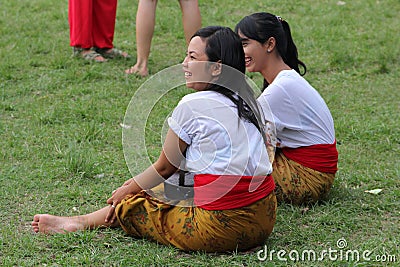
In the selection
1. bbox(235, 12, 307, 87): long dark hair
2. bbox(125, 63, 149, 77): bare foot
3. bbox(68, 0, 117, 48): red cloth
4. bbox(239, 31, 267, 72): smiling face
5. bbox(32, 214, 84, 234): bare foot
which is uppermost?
bbox(235, 12, 307, 87): long dark hair

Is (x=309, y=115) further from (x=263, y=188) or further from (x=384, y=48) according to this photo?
(x=384, y=48)

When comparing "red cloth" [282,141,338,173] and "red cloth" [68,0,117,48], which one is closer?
"red cloth" [282,141,338,173]

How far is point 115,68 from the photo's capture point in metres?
6.11

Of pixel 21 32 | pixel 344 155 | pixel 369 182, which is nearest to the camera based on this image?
pixel 369 182

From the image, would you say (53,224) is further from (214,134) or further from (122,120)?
(122,120)

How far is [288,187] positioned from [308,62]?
2971 millimetres

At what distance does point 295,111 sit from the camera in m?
3.63

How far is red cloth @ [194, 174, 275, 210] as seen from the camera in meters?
3.01

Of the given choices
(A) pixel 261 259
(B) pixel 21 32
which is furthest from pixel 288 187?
(B) pixel 21 32

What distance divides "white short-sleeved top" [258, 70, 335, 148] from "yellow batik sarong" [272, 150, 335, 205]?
0.41ft

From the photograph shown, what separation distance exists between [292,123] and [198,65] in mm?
801

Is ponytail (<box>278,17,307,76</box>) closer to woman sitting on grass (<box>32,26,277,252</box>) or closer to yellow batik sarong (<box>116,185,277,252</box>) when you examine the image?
woman sitting on grass (<box>32,26,277,252</box>)

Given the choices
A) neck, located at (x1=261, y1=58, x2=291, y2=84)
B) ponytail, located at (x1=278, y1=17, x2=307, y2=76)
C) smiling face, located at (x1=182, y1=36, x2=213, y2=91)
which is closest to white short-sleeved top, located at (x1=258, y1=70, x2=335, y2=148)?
neck, located at (x1=261, y1=58, x2=291, y2=84)

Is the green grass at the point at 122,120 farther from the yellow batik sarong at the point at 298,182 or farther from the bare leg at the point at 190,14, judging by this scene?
the bare leg at the point at 190,14
